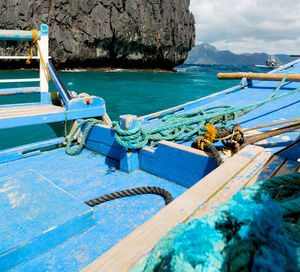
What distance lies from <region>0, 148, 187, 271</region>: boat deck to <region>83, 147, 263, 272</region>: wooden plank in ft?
2.46

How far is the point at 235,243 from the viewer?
1.98 feet

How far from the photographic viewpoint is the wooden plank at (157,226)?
67cm

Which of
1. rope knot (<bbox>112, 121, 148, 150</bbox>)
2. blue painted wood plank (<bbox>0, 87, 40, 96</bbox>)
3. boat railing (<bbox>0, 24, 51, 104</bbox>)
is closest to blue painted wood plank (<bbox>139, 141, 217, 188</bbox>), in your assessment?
rope knot (<bbox>112, 121, 148, 150</bbox>)

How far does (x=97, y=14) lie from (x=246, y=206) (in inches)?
1337

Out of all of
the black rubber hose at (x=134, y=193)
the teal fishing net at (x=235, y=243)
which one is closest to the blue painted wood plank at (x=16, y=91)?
the black rubber hose at (x=134, y=193)

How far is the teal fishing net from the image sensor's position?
0.54 metres

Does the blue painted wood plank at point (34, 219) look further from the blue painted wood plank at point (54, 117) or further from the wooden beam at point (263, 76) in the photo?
the wooden beam at point (263, 76)

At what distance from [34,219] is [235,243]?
4.19 ft

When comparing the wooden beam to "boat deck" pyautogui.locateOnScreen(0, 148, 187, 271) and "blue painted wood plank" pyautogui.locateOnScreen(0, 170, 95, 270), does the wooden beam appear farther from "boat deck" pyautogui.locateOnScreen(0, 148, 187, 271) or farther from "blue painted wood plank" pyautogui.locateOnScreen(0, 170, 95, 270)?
"blue painted wood plank" pyautogui.locateOnScreen(0, 170, 95, 270)

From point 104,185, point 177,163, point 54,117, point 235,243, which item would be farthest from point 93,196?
point 235,243

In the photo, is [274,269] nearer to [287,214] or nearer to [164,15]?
[287,214]

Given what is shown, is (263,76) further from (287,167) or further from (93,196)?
(93,196)

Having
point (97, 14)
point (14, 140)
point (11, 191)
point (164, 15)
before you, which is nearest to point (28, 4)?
point (97, 14)

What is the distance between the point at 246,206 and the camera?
70 cm
